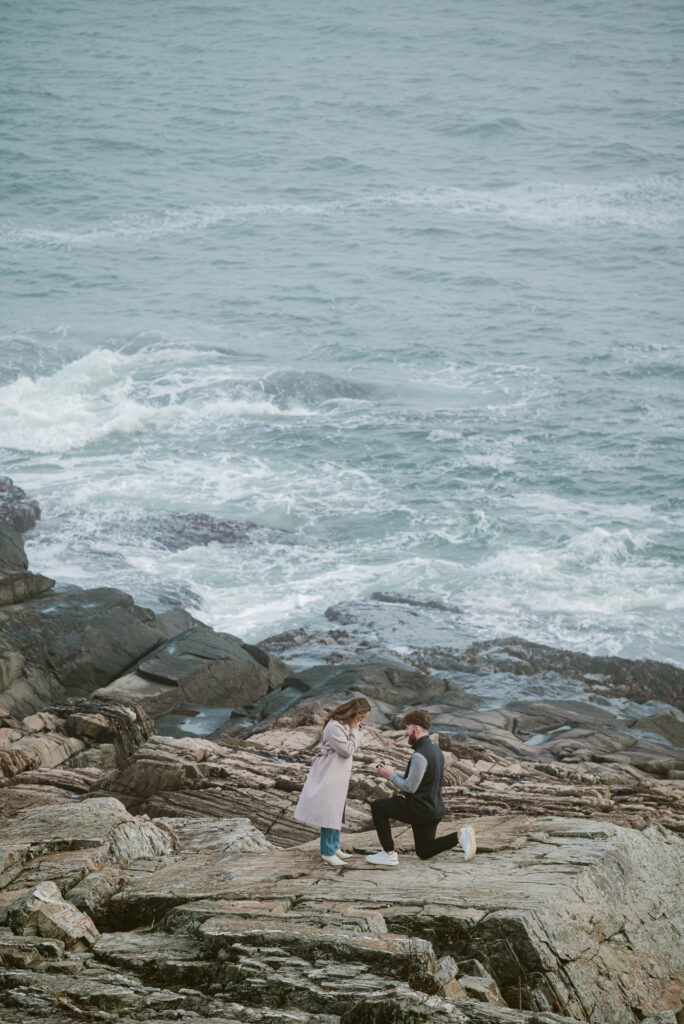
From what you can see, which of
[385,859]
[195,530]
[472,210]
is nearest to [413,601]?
[195,530]

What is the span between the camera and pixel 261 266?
59688mm

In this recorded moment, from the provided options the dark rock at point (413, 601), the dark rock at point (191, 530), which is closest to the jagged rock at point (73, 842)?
the dark rock at point (413, 601)

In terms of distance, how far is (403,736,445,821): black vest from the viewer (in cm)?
881

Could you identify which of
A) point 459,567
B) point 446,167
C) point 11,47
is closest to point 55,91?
point 11,47

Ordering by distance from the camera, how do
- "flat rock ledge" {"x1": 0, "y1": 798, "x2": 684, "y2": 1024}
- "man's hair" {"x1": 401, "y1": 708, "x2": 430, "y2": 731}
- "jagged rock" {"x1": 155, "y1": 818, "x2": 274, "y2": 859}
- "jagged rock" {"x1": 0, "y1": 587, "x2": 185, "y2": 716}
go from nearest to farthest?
"flat rock ledge" {"x1": 0, "y1": 798, "x2": 684, "y2": 1024}, "man's hair" {"x1": 401, "y1": 708, "x2": 430, "y2": 731}, "jagged rock" {"x1": 155, "y1": 818, "x2": 274, "y2": 859}, "jagged rock" {"x1": 0, "y1": 587, "x2": 185, "y2": 716}

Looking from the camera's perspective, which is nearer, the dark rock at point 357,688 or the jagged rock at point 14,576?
the dark rock at point 357,688

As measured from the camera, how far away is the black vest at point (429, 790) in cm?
881

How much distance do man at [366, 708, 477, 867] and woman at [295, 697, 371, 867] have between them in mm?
339

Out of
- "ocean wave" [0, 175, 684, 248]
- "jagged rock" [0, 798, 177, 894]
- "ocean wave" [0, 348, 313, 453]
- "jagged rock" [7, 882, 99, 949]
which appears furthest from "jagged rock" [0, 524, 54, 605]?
"ocean wave" [0, 175, 684, 248]

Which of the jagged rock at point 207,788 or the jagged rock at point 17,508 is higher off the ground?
the jagged rock at point 207,788

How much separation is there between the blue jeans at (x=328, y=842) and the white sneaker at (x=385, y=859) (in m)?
0.33

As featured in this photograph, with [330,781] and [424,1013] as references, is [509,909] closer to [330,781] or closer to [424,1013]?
[424,1013]

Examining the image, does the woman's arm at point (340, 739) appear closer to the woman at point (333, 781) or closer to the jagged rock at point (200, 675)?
the woman at point (333, 781)

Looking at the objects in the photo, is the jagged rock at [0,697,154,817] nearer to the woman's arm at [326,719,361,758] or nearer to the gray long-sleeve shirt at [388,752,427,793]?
the woman's arm at [326,719,361,758]
